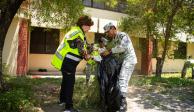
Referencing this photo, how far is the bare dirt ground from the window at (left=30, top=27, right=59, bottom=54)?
11.0 m

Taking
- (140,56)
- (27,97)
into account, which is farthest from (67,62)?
(140,56)

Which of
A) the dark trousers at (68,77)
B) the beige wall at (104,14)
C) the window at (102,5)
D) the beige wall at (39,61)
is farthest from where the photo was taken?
the beige wall at (104,14)

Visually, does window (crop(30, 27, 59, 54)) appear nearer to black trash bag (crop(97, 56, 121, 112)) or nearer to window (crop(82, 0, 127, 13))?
window (crop(82, 0, 127, 13))

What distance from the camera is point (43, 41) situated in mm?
21828

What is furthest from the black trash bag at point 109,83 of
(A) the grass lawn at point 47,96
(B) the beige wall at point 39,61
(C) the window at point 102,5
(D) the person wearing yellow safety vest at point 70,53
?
(B) the beige wall at point 39,61

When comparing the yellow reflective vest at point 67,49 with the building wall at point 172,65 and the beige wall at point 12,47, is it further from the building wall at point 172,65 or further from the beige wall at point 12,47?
the building wall at point 172,65

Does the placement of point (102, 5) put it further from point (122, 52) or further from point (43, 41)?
point (122, 52)

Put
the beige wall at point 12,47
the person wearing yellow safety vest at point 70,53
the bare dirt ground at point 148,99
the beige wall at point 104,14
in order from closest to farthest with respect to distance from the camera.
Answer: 1. the person wearing yellow safety vest at point 70,53
2. the bare dirt ground at point 148,99
3. the beige wall at point 12,47
4. the beige wall at point 104,14

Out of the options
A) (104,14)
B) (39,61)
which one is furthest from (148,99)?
(104,14)

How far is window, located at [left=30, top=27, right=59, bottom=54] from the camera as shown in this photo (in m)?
21.6

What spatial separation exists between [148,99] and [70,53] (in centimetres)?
311

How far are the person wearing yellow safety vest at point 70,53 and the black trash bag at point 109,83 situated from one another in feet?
2.07

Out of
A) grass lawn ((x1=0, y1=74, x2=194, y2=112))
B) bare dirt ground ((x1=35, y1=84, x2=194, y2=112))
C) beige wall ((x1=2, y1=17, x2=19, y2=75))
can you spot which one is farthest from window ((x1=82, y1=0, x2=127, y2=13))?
bare dirt ground ((x1=35, y1=84, x2=194, y2=112))

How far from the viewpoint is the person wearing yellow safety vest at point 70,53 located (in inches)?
298
